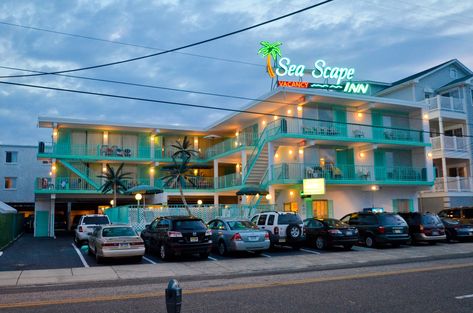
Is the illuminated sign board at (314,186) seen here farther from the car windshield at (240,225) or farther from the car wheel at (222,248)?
the car wheel at (222,248)

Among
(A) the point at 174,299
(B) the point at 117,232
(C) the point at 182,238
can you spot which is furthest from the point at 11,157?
(A) the point at 174,299

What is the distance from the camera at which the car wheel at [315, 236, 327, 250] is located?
776 inches

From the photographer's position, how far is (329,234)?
19312 millimetres

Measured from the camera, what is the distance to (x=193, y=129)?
40938mm

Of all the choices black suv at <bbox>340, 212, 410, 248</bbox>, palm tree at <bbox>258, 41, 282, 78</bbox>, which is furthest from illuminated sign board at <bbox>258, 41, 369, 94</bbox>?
black suv at <bbox>340, 212, 410, 248</bbox>

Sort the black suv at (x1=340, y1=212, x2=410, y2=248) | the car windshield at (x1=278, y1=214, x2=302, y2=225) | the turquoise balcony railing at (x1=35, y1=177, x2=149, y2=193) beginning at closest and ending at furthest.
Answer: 1. the car windshield at (x1=278, y1=214, x2=302, y2=225)
2. the black suv at (x1=340, y1=212, x2=410, y2=248)
3. the turquoise balcony railing at (x1=35, y1=177, x2=149, y2=193)

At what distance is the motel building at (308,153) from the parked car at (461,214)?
5621 millimetres

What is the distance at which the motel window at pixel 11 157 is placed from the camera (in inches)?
1944

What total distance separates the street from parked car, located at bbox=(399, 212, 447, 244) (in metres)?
8.64

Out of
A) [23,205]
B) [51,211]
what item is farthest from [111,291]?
[23,205]

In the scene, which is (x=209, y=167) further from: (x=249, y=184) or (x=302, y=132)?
(x=302, y=132)

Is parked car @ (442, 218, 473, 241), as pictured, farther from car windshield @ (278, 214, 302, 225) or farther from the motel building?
car windshield @ (278, 214, 302, 225)

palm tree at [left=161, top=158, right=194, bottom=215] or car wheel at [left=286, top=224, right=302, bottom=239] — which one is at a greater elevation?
palm tree at [left=161, top=158, right=194, bottom=215]

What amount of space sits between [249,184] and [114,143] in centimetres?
1444
